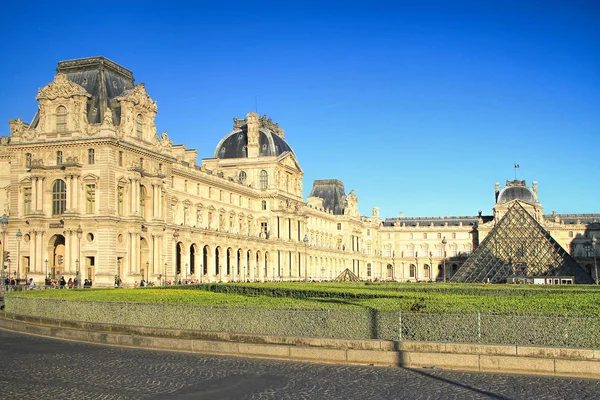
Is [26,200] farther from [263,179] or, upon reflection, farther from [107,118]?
[263,179]

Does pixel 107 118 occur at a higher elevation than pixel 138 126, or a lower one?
lower

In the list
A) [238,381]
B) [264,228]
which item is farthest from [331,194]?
[238,381]

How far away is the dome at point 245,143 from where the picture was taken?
3826 inches

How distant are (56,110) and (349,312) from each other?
143 feet

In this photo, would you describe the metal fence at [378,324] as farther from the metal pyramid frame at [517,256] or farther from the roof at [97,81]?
the metal pyramid frame at [517,256]

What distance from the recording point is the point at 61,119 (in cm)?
5603

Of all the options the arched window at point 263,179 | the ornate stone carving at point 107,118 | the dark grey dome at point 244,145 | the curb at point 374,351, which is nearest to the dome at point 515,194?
the dark grey dome at point 244,145

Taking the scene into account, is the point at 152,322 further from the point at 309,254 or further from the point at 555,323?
the point at 309,254

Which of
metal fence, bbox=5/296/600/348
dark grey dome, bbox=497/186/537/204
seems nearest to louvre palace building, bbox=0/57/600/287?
metal fence, bbox=5/296/600/348

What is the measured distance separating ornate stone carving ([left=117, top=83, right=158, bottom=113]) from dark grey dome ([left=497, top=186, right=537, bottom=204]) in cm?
9460

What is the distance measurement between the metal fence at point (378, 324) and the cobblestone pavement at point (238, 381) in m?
1.76

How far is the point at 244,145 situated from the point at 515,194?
65.1 m

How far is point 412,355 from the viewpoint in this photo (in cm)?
1723

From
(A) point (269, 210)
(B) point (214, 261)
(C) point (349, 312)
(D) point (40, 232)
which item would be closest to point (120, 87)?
(D) point (40, 232)
